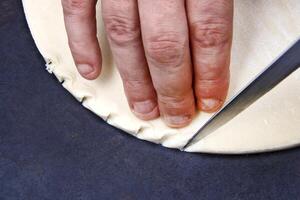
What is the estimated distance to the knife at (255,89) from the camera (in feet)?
2.05

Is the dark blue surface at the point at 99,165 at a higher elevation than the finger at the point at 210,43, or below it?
below

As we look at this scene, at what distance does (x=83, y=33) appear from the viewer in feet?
2.64

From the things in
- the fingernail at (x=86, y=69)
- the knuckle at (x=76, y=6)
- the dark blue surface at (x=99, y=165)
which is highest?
the knuckle at (x=76, y=6)

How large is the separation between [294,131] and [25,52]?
0.50 metres

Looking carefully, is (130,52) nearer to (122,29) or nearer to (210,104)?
(122,29)

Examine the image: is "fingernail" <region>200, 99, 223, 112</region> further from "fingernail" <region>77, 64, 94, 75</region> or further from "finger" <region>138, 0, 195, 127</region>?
"fingernail" <region>77, 64, 94, 75</region>

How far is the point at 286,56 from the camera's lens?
24.5 inches

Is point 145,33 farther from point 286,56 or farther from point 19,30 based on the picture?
point 19,30

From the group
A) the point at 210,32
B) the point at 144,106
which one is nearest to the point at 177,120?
the point at 144,106

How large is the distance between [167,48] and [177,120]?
147 millimetres

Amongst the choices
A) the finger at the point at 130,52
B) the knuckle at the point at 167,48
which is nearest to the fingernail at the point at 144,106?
the finger at the point at 130,52

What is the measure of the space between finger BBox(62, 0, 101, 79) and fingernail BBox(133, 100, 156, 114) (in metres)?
0.09

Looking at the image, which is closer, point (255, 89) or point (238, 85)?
point (255, 89)

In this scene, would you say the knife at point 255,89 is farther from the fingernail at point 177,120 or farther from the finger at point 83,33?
the finger at point 83,33
